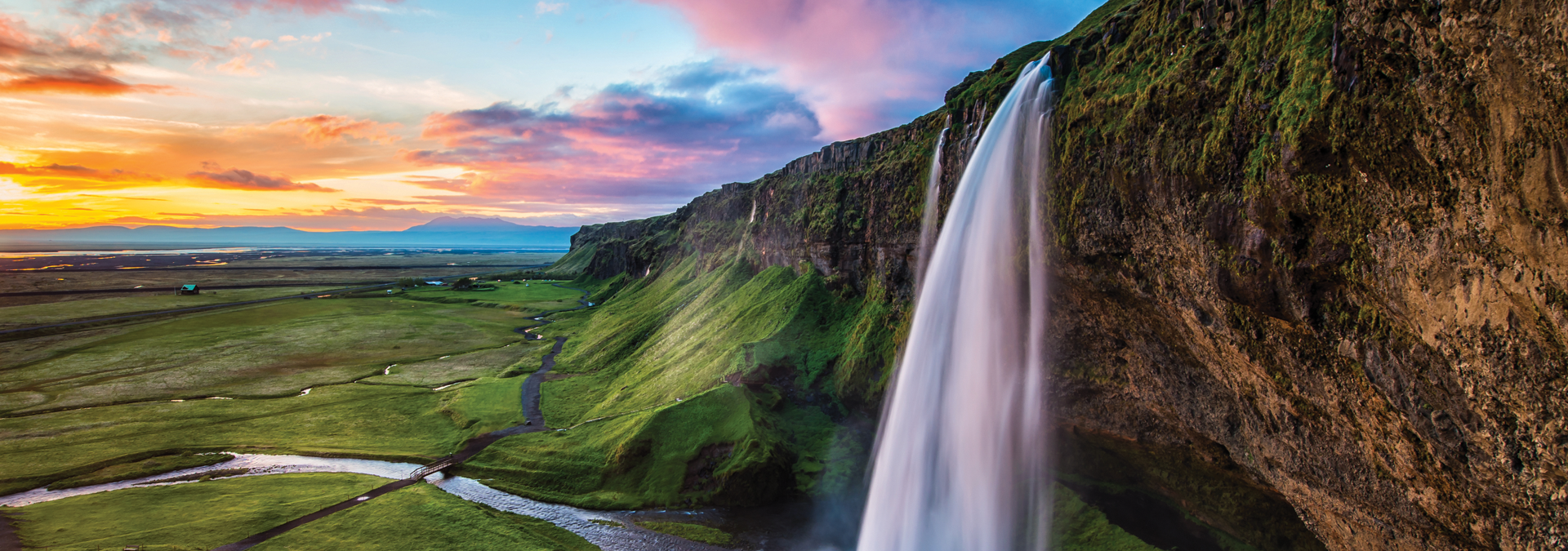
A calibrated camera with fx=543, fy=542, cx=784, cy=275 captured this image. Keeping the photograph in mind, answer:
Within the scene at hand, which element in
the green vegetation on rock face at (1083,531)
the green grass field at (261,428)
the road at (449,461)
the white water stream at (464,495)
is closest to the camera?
the green vegetation on rock face at (1083,531)

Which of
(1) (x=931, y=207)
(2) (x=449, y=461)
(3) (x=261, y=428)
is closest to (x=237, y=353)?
(3) (x=261, y=428)

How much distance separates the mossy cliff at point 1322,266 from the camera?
33.2 feet

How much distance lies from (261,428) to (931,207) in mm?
56129

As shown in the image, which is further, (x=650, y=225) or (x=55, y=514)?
(x=650, y=225)

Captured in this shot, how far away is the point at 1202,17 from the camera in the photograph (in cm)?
1805

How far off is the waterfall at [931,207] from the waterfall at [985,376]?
786cm

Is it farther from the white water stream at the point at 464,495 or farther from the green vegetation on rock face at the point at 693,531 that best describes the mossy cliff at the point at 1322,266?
the white water stream at the point at 464,495

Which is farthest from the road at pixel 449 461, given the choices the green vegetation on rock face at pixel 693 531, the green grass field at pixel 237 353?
the green grass field at pixel 237 353

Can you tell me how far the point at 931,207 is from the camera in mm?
37906

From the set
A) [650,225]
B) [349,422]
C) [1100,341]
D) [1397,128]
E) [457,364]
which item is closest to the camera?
[1397,128]

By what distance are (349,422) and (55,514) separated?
707 inches

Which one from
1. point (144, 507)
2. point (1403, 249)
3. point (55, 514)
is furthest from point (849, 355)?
point (55, 514)

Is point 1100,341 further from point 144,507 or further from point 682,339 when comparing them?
point 144,507

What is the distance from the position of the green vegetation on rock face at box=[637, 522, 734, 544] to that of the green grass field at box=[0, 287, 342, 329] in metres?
137
